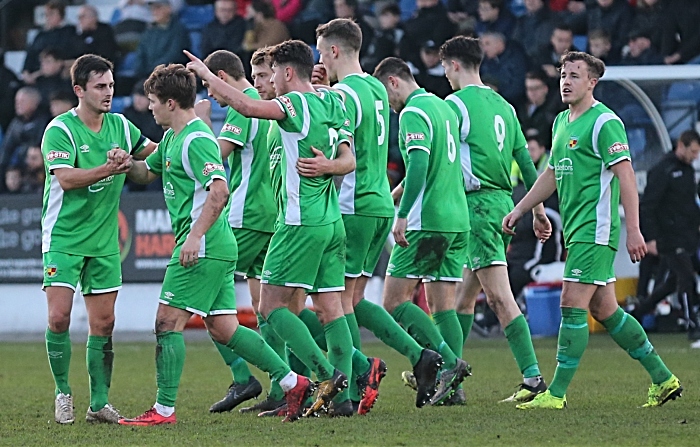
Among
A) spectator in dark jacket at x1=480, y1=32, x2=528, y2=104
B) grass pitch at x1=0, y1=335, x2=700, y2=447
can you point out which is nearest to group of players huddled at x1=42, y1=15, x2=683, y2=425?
grass pitch at x1=0, y1=335, x2=700, y2=447

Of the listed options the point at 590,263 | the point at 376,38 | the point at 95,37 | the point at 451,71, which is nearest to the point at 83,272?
the point at 451,71

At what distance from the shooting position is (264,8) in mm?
18656

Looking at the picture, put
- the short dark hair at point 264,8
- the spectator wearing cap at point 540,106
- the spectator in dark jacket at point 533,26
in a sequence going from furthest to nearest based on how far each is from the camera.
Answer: the short dark hair at point 264,8, the spectator in dark jacket at point 533,26, the spectator wearing cap at point 540,106

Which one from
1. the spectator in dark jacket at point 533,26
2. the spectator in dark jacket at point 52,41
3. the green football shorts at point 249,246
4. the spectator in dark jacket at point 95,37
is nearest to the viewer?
the green football shorts at point 249,246

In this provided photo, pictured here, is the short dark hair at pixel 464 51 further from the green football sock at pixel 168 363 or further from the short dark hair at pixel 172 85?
the green football sock at pixel 168 363

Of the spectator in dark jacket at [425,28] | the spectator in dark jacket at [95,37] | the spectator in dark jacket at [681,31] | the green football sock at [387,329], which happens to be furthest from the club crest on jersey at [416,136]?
the spectator in dark jacket at [95,37]

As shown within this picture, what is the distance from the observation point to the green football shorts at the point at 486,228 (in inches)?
343

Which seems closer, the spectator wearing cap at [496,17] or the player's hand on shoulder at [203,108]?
the player's hand on shoulder at [203,108]

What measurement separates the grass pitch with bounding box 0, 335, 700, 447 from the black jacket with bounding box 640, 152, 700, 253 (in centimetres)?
259

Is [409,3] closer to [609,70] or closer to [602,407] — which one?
[609,70]

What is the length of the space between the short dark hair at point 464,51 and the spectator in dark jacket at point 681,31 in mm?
8201

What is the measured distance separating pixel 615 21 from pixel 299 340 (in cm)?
1087

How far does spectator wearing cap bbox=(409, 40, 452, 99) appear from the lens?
54.7ft

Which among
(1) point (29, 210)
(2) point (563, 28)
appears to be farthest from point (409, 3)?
(1) point (29, 210)
